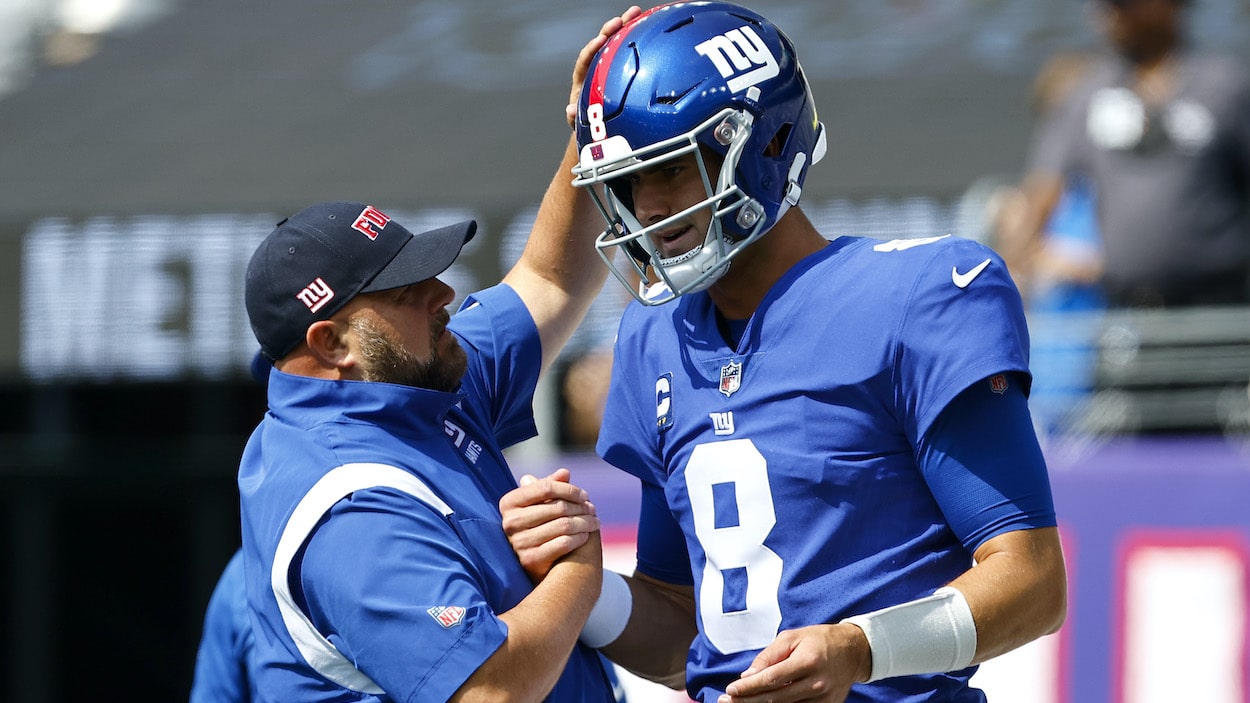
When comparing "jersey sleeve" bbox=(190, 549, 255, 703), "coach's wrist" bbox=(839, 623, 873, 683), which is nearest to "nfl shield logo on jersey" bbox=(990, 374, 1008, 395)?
"coach's wrist" bbox=(839, 623, 873, 683)

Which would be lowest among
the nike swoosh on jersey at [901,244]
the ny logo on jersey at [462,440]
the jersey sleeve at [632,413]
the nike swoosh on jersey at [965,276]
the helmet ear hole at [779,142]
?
the ny logo on jersey at [462,440]

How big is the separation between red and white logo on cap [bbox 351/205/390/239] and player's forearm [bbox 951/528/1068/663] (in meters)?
1.14

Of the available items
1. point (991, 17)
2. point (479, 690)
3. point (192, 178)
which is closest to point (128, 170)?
point (192, 178)

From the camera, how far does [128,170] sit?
759cm

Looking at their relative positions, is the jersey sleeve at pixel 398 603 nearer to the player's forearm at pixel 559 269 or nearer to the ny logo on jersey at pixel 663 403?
the ny logo on jersey at pixel 663 403

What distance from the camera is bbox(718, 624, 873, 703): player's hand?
1902 millimetres

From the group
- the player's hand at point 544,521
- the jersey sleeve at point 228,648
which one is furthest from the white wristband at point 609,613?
the jersey sleeve at point 228,648

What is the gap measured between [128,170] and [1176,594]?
5.21 m

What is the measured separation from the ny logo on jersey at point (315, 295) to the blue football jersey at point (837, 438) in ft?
2.04

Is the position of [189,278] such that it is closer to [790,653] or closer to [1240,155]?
[1240,155]

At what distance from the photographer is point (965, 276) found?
6.95 ft

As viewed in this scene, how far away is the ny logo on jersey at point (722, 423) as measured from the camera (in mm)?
2238

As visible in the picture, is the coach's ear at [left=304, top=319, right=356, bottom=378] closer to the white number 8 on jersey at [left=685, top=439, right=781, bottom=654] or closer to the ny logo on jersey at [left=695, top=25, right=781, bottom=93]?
the white number 8 on jersey at [left=685, top=439, right=781, bottom=654]

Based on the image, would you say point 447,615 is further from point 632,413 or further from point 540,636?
point 632,413
